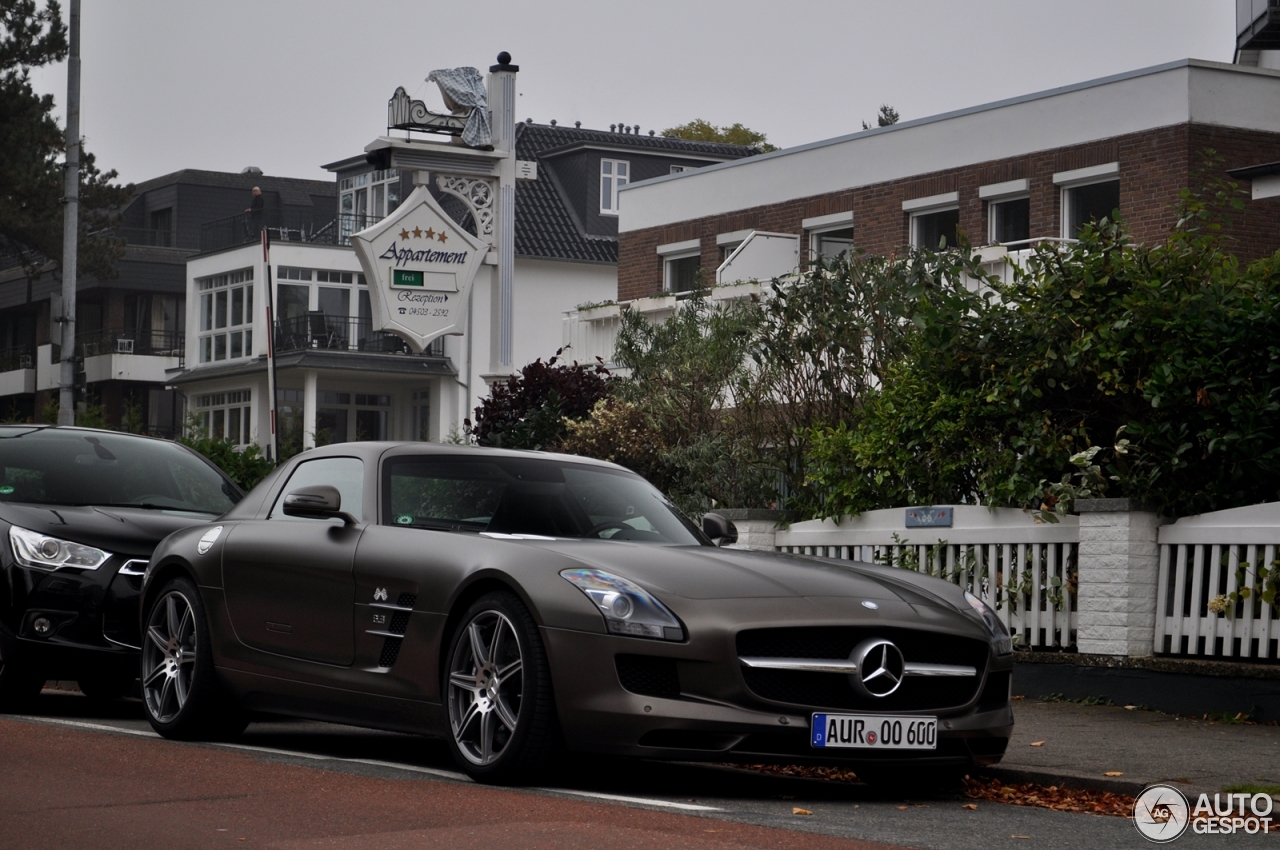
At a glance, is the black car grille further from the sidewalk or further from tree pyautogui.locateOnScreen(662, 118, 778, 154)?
tree pyautogui.locateOnScreen(662, 118, 778, 154)

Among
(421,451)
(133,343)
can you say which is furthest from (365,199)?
(421,451)

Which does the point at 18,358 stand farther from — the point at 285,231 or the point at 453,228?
the point at 453,228

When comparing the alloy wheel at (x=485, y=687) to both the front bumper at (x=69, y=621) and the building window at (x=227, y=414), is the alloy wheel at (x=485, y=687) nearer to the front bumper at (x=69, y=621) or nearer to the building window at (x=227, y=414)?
the front bumper at (x=69, y=621)

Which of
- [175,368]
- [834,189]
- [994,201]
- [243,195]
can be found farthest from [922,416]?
[243,195]

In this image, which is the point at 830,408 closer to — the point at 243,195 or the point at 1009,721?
the point at 1009,721

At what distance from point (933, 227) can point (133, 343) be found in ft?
136

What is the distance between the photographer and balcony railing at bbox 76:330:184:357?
6462 cm

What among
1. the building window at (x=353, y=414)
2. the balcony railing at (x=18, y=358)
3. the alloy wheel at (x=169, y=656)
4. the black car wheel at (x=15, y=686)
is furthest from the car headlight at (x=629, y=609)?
the balcony railing at (x=18, y=358)

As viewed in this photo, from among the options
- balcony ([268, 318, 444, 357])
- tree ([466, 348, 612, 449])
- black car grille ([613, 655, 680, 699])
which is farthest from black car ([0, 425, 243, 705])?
balcony ([268, 318, 444, 357])

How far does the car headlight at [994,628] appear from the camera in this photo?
8469 mm

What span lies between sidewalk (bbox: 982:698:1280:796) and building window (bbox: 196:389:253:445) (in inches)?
1824

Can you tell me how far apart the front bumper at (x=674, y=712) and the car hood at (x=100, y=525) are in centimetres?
415

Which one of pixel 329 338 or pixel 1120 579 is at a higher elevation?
pixel 329 338

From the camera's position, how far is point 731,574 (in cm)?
811
